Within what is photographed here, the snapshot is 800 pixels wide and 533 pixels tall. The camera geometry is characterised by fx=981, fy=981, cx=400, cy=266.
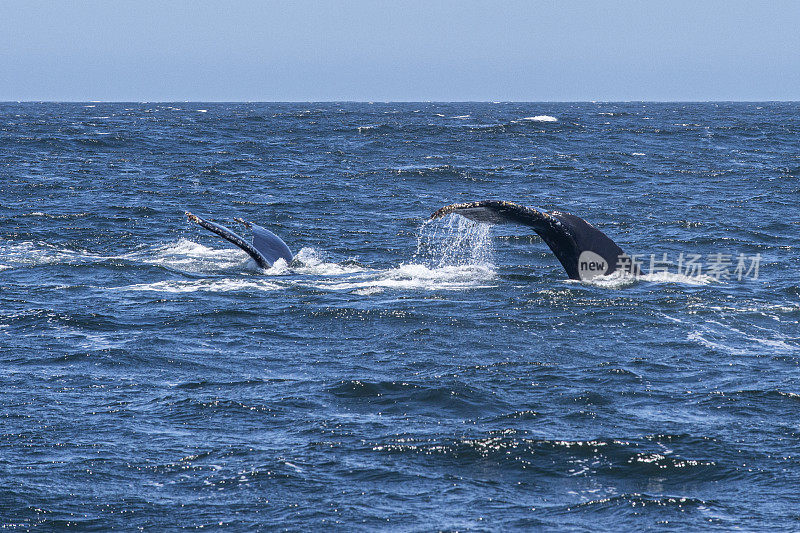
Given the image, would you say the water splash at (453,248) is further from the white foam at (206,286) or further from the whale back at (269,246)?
the white foam at (206,286)

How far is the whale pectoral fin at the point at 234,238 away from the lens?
15.9 metres

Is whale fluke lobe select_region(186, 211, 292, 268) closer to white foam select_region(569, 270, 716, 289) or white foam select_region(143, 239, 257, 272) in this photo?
white foam select_region(143, 239, 257, 272)

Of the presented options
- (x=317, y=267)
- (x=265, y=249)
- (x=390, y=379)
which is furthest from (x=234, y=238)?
(x=390, y=379)

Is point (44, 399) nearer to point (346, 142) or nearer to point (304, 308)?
point (304, 308)

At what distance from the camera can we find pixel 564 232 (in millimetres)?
13836

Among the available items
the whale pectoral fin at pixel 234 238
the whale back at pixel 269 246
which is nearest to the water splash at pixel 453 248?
the whale back at pixel 269 246

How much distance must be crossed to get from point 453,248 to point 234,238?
6.87 m

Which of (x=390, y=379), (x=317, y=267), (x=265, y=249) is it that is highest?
(x=265, y=249)

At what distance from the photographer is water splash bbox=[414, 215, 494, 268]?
63.8 ft

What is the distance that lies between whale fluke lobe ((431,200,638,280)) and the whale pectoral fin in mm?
4864

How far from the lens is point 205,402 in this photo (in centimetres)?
1006

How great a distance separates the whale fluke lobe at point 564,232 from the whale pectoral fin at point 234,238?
4864 millimetres
